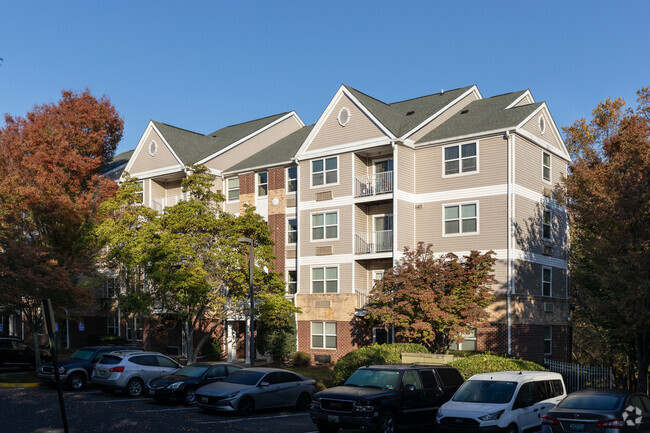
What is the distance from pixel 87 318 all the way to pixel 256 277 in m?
23.0

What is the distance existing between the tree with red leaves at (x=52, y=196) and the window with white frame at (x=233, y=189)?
24.2 ft

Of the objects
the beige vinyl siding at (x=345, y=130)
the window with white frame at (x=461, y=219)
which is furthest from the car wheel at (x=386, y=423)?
the beige vinyl siding at (x=345, y=130)

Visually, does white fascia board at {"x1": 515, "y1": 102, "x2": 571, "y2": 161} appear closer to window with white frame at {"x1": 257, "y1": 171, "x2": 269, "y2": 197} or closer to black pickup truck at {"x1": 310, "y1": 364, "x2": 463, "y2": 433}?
window with white frame at {"x1": 257, "y1": 171, "x2": 269, "y2": 197}

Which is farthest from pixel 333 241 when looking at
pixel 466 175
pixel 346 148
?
pixel 466 175

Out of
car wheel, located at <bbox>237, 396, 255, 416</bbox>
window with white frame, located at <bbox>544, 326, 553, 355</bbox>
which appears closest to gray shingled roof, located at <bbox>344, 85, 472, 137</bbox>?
window with white frame, located at <bbox>544, 326, 553, 355</bbox>

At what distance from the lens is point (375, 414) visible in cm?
1633

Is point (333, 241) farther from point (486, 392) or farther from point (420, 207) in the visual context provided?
point (486, 392)

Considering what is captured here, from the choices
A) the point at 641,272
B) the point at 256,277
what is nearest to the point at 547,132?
the point at 641,272

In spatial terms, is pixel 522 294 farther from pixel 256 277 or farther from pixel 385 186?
pixel 256 277

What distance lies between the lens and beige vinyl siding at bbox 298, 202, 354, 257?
117 ft

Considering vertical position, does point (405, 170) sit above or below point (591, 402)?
above

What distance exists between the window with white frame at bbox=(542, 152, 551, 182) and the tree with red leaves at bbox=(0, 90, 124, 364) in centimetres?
2357

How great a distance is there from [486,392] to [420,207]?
60.5ft

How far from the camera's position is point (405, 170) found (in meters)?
34.5
